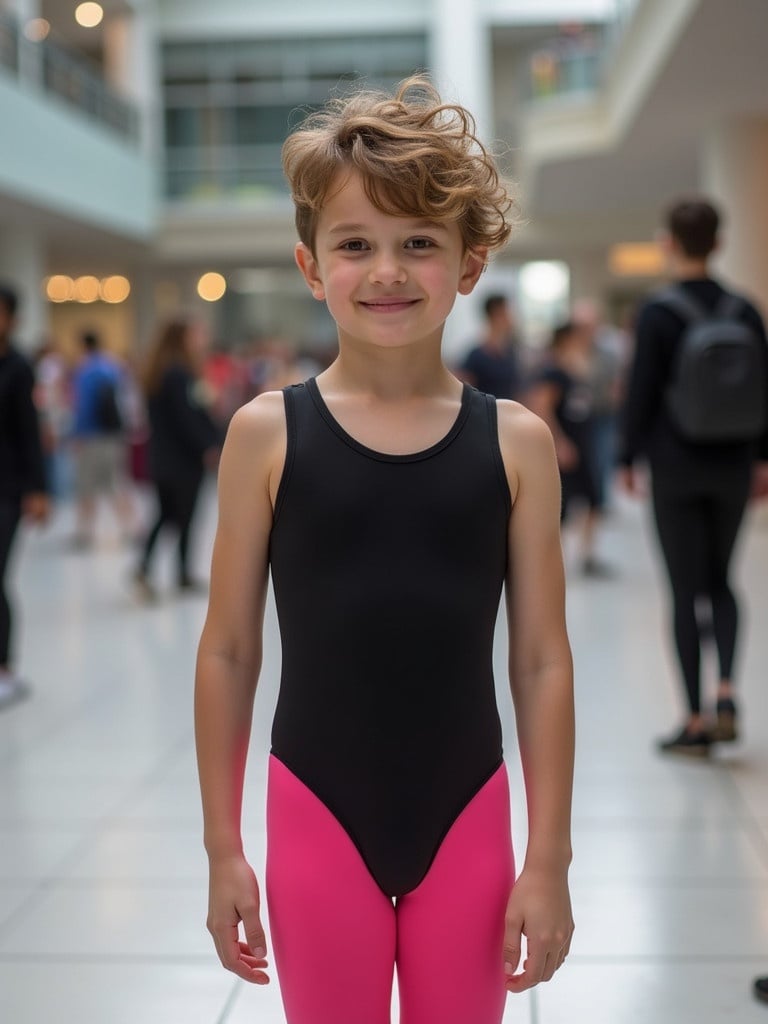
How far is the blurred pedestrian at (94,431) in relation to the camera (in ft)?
42.9

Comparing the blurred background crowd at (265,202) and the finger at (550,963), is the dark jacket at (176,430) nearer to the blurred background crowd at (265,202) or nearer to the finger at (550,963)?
the blurred background crowd at (265,202)

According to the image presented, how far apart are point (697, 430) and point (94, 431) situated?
30.2 ft

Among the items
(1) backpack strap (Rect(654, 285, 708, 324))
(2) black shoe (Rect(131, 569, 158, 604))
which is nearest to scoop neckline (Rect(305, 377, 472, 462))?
(1) backpack strap (Rect(654, 285, 708, 324))

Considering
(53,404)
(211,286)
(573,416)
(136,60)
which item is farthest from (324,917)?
(211,286)

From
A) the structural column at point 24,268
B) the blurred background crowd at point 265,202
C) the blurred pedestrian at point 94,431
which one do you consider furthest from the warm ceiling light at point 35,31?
the blurred pedestrian at point 94,431

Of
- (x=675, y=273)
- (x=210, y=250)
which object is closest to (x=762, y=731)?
(x=675, y=273)

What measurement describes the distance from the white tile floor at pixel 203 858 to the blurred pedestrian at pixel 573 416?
2592 mm

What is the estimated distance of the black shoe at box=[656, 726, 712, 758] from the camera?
5188 millimetres

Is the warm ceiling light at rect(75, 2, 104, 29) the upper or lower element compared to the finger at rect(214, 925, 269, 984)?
upper

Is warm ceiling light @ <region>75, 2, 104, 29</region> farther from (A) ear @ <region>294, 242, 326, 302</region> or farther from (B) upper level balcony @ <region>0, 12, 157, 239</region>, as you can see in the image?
(A) ear @ <region>294, 242, 326, 302</region>

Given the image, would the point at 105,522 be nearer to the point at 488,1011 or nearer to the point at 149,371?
the point at 149,371

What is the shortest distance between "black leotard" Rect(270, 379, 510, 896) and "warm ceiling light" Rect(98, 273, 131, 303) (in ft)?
99.3

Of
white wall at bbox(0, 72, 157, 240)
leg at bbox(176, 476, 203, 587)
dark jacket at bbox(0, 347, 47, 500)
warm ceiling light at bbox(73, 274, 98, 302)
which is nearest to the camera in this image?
dark jacket at bbox(0, 347, 47, 500)

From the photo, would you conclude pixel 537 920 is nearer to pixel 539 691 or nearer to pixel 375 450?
pixel 539 691
